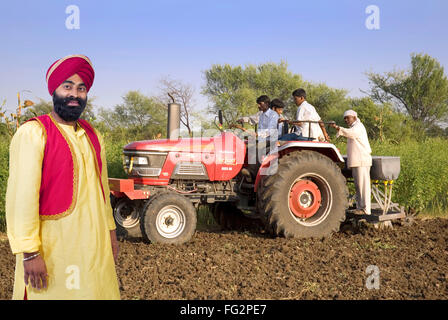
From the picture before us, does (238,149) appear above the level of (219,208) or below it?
above

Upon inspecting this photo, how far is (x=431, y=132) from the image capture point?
28.7 meters

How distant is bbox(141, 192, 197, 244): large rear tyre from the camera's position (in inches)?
214

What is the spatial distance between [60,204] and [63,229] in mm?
119

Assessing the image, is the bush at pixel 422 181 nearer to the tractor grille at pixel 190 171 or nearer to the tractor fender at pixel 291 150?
the tractor fender at pixel 291 150

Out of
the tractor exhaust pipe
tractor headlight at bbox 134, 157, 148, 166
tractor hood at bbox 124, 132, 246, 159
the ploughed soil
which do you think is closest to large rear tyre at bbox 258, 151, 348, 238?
the ploughed soil

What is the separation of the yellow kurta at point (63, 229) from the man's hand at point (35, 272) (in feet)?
0.17

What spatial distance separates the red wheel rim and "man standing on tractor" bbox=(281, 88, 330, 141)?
63 cm

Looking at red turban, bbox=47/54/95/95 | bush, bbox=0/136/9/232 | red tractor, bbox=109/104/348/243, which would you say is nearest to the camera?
red turban, bbox=47/54/95/95

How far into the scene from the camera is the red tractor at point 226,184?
5.64m

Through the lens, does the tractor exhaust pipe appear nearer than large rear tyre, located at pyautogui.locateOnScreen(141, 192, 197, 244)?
No

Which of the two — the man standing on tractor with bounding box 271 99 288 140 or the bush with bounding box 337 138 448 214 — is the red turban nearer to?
the man standing on tractor with bounding box 271 99 288 140
